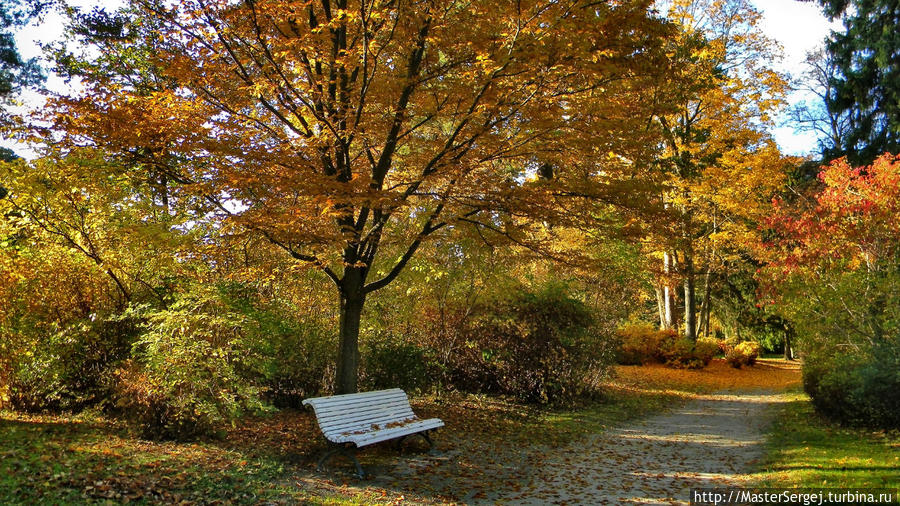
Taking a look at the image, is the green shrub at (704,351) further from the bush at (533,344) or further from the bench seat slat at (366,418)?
the bench seat slat at (366,418)

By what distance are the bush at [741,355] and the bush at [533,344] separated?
1294 cm

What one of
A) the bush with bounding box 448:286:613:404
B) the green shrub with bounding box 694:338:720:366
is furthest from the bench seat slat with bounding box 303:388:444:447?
the green shrub with bounding box 694:338:720:366

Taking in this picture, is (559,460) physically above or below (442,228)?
below

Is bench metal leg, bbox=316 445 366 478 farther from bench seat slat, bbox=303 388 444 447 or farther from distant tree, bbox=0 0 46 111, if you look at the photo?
distant tree, bbox=0 0 46 111

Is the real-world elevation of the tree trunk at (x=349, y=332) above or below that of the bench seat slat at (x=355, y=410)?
above

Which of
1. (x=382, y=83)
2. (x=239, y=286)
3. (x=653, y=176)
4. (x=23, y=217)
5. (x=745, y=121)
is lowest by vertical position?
(x=239, y=286)

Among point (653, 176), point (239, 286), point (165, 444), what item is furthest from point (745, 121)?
point (165, 444)

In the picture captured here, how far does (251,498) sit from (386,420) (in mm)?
2333

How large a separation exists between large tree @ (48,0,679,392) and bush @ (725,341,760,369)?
52.7ft

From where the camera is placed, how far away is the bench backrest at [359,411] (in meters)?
6.18

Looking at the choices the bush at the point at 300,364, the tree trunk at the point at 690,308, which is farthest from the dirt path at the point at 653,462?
the tree trunk at the point at 690,308

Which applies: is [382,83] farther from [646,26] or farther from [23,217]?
[23,217]

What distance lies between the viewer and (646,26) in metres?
6.36

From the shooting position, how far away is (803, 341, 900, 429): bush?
7621 millimetres
